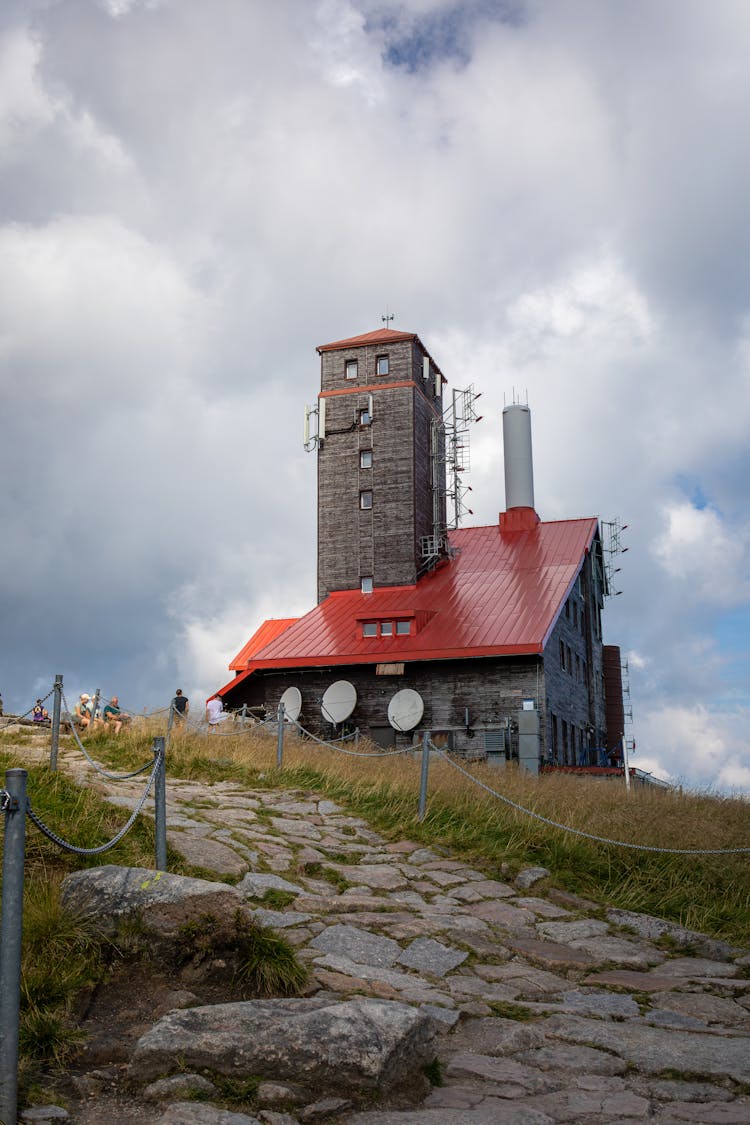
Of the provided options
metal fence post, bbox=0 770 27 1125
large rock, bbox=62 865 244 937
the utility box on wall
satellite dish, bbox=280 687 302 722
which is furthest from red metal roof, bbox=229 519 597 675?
metal fence post, bbox=0 770 27 1125

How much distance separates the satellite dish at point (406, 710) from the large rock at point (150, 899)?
20983 millimetres

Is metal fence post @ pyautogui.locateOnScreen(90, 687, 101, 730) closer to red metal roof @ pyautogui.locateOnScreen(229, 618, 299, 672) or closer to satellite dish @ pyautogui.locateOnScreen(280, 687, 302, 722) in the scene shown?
satellite dish @ pyautogui.locateOnScreen(280, 687, 302, 722)

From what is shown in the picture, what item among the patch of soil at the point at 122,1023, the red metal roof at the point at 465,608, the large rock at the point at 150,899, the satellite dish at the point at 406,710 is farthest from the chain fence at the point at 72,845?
the satellite dish at the point at 406,710

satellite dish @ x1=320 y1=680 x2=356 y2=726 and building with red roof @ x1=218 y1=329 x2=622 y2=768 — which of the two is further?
satellite dish @ x1=320 y1=680 x2=356 y2=726

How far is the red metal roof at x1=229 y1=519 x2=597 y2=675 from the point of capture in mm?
27641

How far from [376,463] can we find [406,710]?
31.1ft

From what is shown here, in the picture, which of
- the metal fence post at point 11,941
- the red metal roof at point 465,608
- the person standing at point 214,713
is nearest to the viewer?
the metal fence post at point 11,941

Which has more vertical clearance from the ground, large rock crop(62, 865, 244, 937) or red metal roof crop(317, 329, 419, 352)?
red metal roof crop(317, 329, 419, 352)

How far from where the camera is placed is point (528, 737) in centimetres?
2683

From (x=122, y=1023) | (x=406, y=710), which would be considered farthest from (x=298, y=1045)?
(x=406, y=710)

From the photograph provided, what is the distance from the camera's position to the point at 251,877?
952 centimetres

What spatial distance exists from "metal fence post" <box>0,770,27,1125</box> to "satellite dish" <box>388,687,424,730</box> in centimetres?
2282

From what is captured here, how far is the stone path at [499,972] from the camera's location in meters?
5.52

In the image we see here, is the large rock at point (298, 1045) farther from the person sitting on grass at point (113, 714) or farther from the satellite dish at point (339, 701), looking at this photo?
the satellite dish at point (339, 701)
